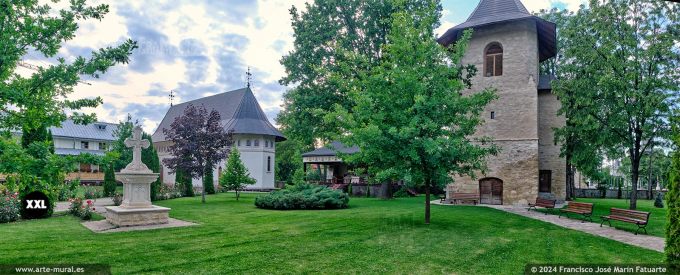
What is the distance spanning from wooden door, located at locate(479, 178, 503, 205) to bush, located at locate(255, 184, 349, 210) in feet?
28.1

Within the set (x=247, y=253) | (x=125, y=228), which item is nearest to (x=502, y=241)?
(x=247, y=253)

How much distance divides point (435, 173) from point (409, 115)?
198cm

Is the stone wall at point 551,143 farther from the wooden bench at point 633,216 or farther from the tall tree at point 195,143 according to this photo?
the tall tree at point 195,143

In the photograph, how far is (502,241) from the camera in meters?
9.91

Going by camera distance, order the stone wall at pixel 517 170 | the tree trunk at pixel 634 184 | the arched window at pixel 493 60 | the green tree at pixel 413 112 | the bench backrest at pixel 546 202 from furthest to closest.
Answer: the arched window at pixel 493 60, the stone wall at pixel 517 170, the tree trunk at pixel 634 184, the bench backrest at pixel 546 202, the green tree at pixel 413 112

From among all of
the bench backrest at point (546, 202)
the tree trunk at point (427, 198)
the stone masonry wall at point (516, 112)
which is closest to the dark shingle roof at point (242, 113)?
the stone masonry wall at point (516, 112)

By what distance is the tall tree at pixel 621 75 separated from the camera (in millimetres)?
18828

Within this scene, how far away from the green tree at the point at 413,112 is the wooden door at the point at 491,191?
10218 mm

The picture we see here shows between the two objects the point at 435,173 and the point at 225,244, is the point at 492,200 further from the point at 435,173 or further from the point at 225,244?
the point at 225,244

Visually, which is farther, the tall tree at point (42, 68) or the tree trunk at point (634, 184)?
the tree trunk at point (634, 184)

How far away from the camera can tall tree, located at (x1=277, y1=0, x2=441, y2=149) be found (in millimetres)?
23484

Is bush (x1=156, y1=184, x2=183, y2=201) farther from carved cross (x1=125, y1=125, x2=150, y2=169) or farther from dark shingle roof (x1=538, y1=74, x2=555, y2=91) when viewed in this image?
dark shingle roof (x1=538, y1=74, x2=555, y2=91)

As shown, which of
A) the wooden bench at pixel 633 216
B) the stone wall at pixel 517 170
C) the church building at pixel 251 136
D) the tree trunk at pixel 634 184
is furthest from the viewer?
the church building at pixel 251 136

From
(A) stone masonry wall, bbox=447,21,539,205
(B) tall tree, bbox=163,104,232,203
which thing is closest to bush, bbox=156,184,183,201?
(B) tall tree, bbox=163,104,232,203
